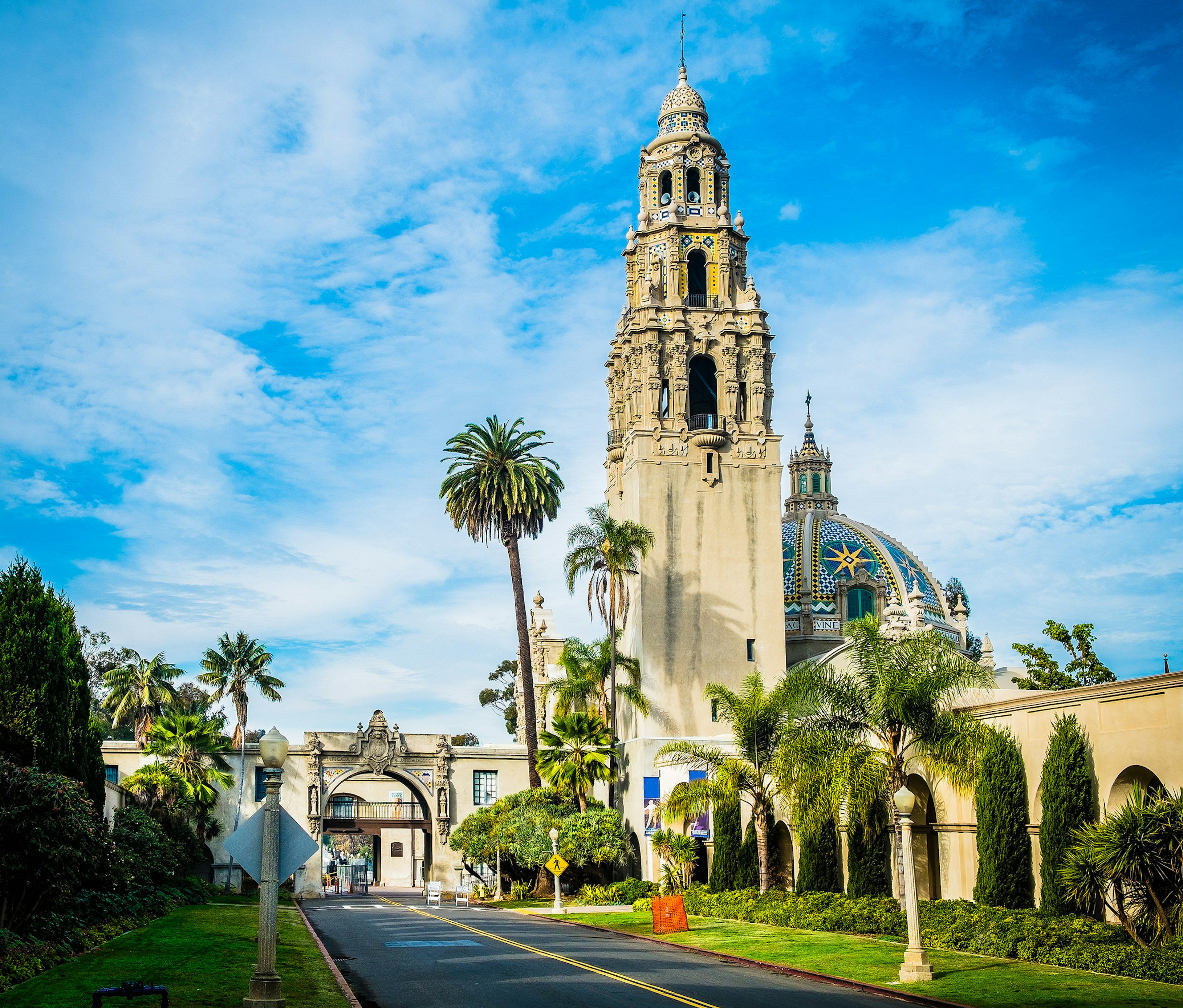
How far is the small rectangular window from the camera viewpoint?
66312 millimetres

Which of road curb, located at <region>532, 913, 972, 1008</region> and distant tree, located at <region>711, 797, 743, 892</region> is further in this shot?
distant tree, located at <region>711, 797, 743, 892</region>

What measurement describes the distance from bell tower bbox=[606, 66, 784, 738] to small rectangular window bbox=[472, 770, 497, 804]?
11.2m

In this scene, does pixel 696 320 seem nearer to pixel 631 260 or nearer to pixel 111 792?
pixel 631 260

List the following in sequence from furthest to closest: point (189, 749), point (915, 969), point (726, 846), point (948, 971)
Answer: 1. point (189, 749)
2. point (726, 846)
3. point (948, 971)
4. point (915, 969)

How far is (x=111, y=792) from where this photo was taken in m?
45.6

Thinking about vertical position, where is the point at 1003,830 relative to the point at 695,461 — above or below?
below

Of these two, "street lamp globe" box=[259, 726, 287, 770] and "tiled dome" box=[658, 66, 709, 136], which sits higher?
"tiled dome" box=[658, 66, 709, 136]

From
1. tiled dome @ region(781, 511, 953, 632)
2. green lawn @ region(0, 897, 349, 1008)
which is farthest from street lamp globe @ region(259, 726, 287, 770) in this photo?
tiled dome @ region(781, 511, 953, 632)

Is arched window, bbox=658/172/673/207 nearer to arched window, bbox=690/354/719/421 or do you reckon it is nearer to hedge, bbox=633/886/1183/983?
arched window, bbox=690/354/719/421

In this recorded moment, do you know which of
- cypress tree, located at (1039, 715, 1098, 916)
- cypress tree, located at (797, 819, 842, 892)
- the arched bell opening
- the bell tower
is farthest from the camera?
the arched bell opening

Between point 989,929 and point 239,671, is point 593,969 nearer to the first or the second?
point 989,929

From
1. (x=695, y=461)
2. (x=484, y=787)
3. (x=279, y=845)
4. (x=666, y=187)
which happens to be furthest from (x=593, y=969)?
(x=666, y=187)

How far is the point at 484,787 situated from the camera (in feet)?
218

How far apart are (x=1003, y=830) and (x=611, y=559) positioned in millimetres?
29197
